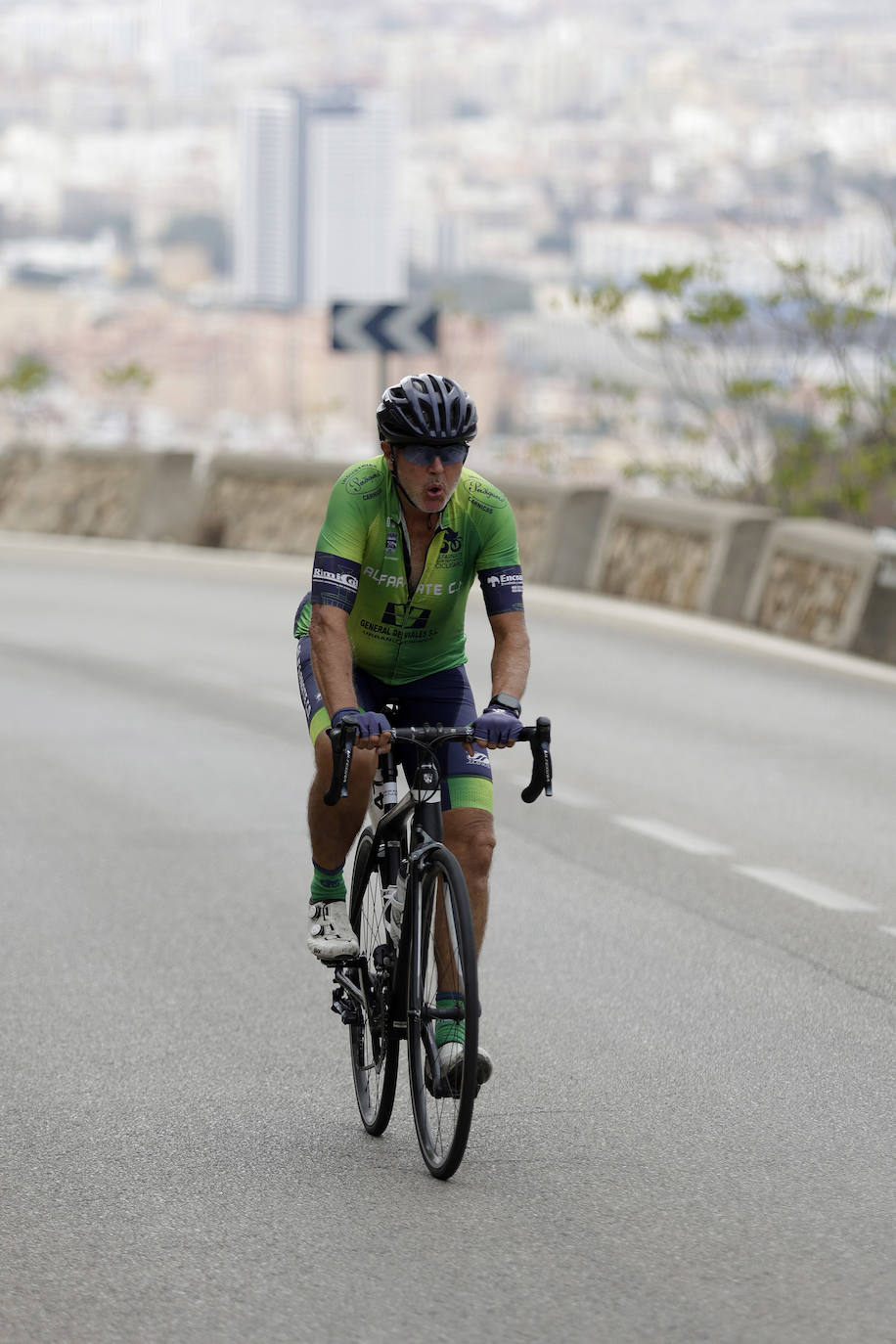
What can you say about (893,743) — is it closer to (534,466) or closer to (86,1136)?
(86,1136)

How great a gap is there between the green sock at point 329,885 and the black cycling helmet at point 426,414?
120 centimetres

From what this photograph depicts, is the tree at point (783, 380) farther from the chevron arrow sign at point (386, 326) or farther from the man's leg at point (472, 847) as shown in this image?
the man's leg at point (472, 847)

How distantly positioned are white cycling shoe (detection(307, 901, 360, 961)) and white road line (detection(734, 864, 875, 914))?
3082 mm

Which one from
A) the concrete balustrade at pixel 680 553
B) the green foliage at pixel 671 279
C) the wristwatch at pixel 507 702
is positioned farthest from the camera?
the green foliage at pixel 671 279

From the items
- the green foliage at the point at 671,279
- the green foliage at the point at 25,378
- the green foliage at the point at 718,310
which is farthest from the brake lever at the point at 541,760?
the green foliage at the point at 25,378

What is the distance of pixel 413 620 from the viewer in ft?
19.3

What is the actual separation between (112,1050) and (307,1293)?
2.16m

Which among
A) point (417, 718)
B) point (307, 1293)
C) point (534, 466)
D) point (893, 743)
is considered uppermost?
point (417, 718)

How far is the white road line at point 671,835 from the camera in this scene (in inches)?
392

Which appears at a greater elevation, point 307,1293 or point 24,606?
point 307,1293

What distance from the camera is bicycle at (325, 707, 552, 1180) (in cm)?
523

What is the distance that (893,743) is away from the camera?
1330 centimetres

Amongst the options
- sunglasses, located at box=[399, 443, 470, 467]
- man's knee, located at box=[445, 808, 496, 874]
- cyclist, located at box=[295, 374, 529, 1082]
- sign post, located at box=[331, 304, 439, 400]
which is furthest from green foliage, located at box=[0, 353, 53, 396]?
man's knee, located at box=[445, 808, 496, 874]

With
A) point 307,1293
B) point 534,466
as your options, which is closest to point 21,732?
point 307,1293
